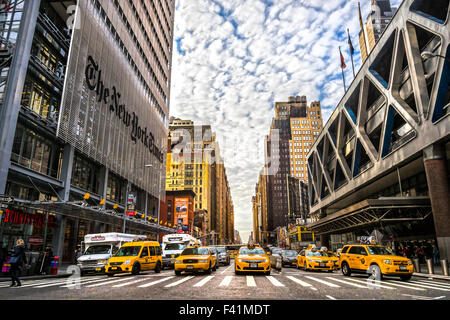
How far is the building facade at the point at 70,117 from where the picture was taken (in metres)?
21.6

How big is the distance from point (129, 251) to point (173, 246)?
7.89 m

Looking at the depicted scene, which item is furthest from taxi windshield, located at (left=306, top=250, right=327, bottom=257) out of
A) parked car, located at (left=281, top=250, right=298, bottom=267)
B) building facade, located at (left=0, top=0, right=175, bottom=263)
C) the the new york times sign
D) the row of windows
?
the row of windows

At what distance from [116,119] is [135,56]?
517 inches

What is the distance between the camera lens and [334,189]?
158 ft

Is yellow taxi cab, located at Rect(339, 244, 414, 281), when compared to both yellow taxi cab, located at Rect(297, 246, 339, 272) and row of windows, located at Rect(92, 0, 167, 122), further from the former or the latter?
row of windows, located at Rect(92, 0, 167, 122)

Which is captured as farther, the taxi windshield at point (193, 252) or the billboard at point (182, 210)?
the billboard at point (182, 210)

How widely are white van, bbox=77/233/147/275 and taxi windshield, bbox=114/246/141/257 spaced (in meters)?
1.87

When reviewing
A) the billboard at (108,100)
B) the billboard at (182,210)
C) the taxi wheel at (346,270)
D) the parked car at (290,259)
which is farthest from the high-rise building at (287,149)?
the taxi wheel at (346,270)

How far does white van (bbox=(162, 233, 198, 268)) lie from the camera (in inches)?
926

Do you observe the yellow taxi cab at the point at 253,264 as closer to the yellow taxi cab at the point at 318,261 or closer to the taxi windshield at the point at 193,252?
the taxi windshield at the point at 193,252

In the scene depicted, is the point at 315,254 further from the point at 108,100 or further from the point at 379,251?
the point at 108,100

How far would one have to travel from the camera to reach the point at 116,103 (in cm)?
3688
